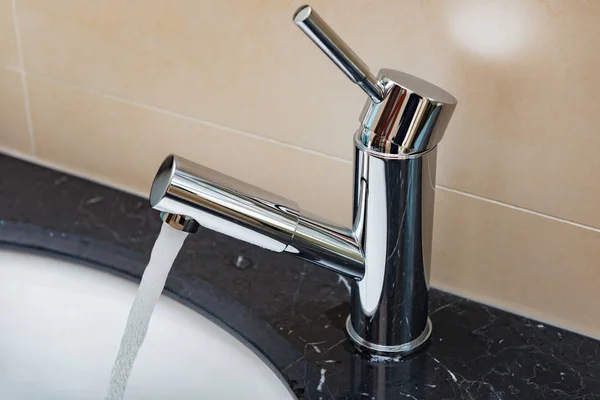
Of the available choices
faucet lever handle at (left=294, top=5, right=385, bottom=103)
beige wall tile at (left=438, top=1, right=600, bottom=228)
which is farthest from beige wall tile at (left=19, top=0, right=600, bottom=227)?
faucet lever handle at (left=294, top=5, right=385, bottom=103)

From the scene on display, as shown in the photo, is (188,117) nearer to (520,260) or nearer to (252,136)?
(252,136)

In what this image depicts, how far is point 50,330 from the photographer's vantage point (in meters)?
0.78

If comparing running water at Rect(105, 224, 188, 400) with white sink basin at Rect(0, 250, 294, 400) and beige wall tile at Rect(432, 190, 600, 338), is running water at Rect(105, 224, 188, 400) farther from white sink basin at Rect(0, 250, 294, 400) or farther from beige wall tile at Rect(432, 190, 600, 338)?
beige wall tile at Rect(432, 190, 600, 338)

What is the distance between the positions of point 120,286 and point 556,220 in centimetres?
40

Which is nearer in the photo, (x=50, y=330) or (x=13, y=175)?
(x=50, y=330)

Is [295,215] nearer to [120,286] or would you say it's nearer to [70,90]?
[120,286]

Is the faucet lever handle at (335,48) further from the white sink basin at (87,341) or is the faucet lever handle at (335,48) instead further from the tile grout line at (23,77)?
the tile grout line at (23,77)

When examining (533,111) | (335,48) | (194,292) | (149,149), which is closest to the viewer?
(335,48)

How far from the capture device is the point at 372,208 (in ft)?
2.05

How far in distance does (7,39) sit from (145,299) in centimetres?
39

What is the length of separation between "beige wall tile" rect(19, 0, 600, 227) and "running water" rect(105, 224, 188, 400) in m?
0.19

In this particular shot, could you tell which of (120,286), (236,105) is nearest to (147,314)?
(120,286)

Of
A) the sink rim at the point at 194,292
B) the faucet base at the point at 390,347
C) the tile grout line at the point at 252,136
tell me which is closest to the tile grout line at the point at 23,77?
the tile grout line at the point at 252,136

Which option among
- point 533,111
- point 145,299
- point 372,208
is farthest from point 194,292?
point 533,111
